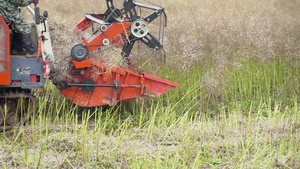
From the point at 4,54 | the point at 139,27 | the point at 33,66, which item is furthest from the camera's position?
the point at 139,27

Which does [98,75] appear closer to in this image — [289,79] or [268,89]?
[268,89]

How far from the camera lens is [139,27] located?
632cm

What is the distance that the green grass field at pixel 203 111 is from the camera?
4.84 m

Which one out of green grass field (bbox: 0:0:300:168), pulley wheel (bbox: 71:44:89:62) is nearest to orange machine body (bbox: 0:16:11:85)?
green grass field (bbox: 0:0:300:168)

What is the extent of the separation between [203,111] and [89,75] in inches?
73.1

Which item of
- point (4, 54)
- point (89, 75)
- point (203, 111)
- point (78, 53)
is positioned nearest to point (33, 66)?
point (4, 54)

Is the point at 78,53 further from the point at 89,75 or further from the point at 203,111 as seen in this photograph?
the point at 203,111

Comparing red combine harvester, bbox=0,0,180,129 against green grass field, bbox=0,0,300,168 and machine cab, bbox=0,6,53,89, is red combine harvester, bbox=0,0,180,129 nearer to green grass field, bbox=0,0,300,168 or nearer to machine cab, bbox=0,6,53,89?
machine cab, bbox=0,6,53,89

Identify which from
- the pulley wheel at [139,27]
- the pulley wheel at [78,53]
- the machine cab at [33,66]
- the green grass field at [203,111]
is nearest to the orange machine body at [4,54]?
the machine cab at [33,66]

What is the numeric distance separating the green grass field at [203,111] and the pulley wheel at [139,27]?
97 cm

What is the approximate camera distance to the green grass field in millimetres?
4836

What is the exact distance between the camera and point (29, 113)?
20.1 feet

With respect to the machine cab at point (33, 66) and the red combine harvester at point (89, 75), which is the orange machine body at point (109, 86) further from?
the machine cab at point (33, 66)

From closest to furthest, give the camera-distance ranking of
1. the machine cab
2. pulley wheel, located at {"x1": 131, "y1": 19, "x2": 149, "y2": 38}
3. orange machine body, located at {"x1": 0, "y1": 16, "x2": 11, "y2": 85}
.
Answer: orange machine body, located at {"x1": 0, "y1": 16, "x2": 11, "y2": 85}
the machine cab
pulley wheel, located at {"x1": 131, "y1": 19, "x2": 149, "y2": 38}
